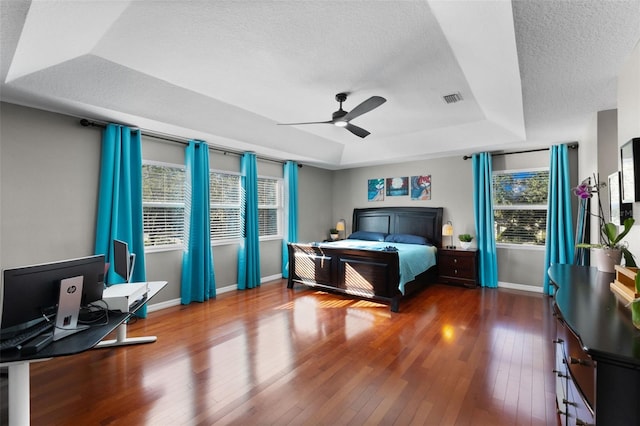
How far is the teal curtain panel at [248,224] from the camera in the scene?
501 cm

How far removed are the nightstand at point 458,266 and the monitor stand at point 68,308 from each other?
5057 millimetres

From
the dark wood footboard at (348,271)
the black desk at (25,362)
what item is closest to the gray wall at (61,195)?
the dark wood footboard at (348,271)

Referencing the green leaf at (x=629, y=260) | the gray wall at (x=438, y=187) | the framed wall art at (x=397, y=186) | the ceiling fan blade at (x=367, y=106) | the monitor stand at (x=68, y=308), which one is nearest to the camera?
the monitor stand at (x=68, y=308)

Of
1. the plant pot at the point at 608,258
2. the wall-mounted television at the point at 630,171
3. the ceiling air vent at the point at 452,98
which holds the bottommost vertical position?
the plant pot at the point at 608,258

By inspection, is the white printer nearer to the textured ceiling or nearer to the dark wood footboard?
the textured ceiling

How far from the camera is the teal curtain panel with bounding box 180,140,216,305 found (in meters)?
4.28

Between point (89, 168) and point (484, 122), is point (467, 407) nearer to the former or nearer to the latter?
point (484, 122)

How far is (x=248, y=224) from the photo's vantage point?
5.04m

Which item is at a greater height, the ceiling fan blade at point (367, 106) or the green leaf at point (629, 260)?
the ceiling fan blade at point (367, 106)

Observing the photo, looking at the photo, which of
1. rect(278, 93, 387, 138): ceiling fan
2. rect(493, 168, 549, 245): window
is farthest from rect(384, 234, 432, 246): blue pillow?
rect(278, 93, 387, 138): ceiling fan

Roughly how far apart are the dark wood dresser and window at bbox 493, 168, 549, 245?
3.71 m

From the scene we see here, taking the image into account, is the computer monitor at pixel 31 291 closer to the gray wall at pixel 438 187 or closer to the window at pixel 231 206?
the window at pixel 231 206

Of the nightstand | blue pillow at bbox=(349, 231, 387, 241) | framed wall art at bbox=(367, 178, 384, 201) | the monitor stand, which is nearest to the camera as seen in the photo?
the monitor stand

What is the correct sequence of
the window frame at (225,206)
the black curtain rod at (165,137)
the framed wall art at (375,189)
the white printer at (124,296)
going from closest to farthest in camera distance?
the white printer at (124,296) → the black curtain rod at (165,137) → the window frame at (225,206) → the framed wall art at (375,189)
